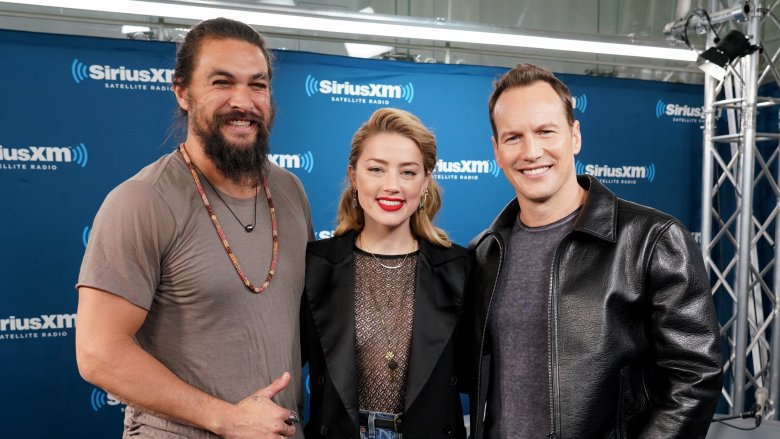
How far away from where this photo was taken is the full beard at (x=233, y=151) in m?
1.94

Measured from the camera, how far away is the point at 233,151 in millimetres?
1934

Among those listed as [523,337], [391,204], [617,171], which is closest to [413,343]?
[523,337]

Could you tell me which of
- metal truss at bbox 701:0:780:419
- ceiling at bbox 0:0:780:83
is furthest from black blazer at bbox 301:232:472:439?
metal truss at bbox 701:0:780:419

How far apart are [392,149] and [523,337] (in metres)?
0.79

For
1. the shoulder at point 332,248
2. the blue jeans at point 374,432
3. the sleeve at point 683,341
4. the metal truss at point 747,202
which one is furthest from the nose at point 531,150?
the metal truss at point 747,202

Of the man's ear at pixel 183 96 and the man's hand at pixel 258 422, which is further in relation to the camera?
the man's ear at pixel 183 96

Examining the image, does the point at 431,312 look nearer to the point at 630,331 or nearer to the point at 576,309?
the point at 576,309

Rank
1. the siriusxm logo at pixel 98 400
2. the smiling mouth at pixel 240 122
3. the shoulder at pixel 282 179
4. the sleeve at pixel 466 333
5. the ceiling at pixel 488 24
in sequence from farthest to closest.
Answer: the ceiling at pixel 488 24
the siriusxm logo at pixel 98 400
the shoulder at pixel 282 179
the sleeve at pixel 466 333
the smiling mouth at pixel 240 122

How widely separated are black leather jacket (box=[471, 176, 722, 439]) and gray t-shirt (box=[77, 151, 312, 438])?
2.84 feet

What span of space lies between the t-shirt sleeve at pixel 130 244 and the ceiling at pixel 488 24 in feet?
7.57

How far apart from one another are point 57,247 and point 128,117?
38.2 inches

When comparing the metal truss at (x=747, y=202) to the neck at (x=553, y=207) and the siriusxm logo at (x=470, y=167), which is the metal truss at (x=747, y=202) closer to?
the siriusxm logo at (x=470, y=167)

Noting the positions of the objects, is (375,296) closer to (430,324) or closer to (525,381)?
(430,324)

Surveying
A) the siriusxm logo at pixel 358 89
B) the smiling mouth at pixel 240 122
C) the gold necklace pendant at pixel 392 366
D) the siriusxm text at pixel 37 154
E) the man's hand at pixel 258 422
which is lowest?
the man's hand at pixel 258 422
